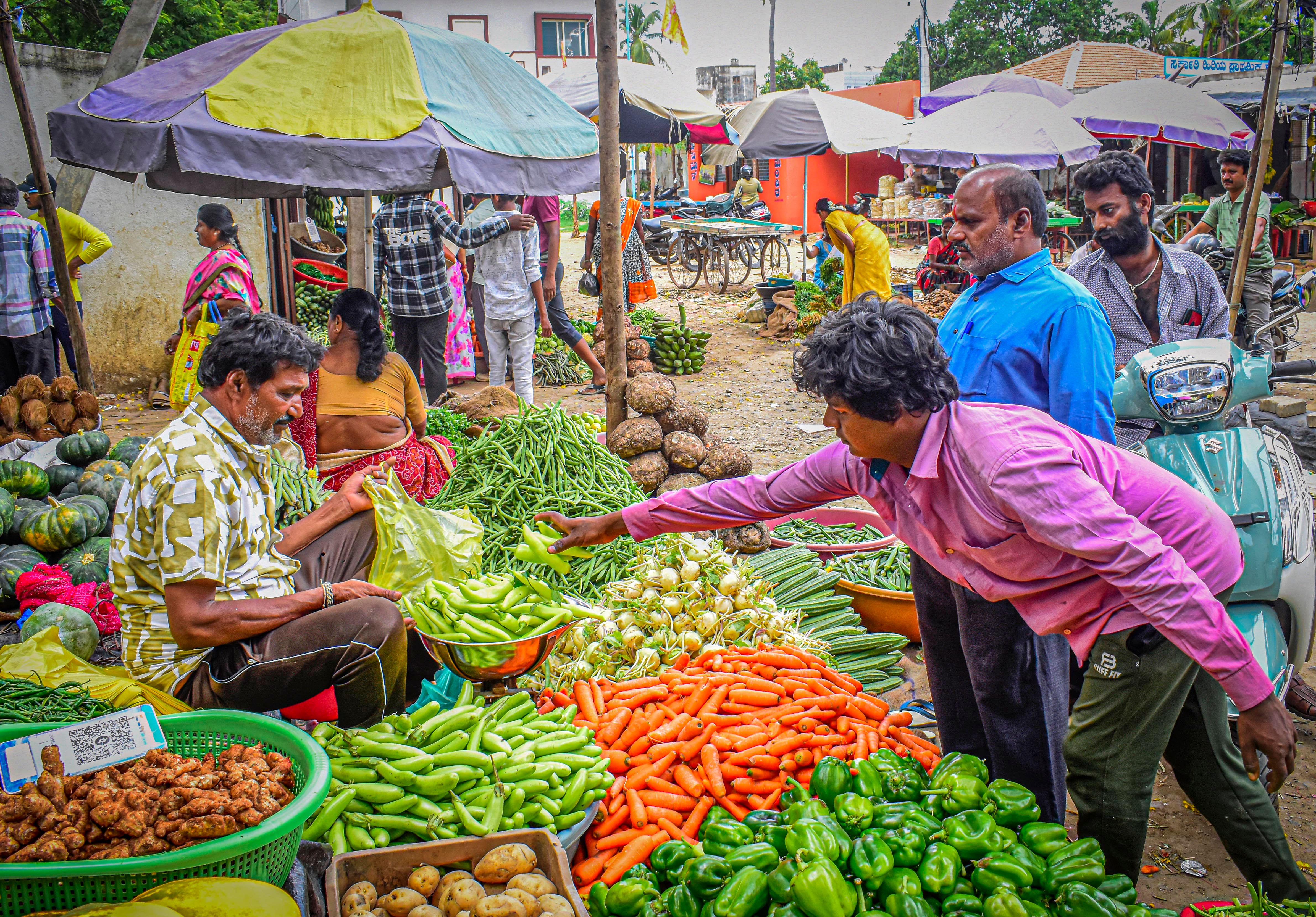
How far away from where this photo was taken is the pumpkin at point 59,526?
4617mm

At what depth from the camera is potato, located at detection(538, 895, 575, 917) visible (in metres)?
2.11

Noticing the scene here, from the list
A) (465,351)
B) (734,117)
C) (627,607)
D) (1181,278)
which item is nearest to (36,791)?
(627,607)

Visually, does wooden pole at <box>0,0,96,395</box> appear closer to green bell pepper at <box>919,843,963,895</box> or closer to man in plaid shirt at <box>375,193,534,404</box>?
man in plaid shirt at <box>375,193,534,404</box>

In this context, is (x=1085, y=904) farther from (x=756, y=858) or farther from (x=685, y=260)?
(x=685, y=260)

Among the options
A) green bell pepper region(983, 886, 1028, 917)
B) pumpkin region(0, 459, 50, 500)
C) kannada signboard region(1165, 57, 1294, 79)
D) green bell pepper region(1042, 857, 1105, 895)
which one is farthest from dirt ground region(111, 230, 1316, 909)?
kannada signboard region(1165, 57, 1294, 79)

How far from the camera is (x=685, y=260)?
18016 mm

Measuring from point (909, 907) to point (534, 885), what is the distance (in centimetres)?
93

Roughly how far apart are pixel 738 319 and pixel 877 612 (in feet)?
33.8

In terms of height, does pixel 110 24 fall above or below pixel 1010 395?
above

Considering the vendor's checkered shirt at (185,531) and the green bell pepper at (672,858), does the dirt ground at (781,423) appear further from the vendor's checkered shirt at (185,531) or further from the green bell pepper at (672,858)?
the vendor's checkered shirt at (185,531)

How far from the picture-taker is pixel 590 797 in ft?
8.98

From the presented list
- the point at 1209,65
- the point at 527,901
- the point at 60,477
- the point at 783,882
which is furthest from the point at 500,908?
the point at 1209,65

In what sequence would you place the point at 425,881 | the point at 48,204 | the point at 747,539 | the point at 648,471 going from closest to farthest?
1. the point at 425,881
2. the point at 747,539
3. the point at 648,471
4. the point at 48,204

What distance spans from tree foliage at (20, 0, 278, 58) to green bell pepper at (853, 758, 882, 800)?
14327 millimetres
